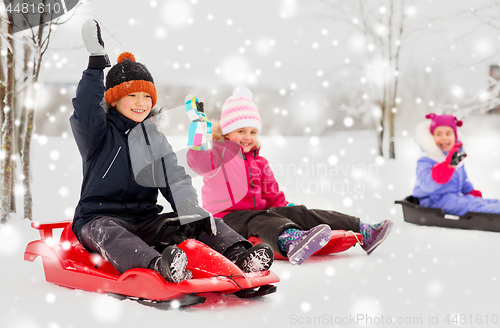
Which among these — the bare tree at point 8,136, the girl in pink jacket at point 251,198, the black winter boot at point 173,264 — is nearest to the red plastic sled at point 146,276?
the black winter boot at point 173,264

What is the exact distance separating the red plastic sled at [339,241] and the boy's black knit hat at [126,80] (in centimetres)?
107

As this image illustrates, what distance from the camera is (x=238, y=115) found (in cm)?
329

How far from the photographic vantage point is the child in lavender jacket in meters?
3.95

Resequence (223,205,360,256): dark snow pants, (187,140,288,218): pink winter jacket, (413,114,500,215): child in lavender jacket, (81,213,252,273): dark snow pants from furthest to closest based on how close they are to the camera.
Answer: (413,114,500,215): child in lavender jacket < (187,140,288,218): pink winter jacket < (223,205,360,256): dark snow pants < (81,213,252,273): dark snow pants

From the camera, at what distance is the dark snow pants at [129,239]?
6.09ft

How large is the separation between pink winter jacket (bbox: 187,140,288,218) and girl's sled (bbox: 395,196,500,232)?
1583 millimetres

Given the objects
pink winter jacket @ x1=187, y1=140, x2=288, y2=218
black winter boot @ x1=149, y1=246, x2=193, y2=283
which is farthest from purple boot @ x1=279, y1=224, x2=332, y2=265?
black winter boot @ x1=149, y1=246, x2=193, y2=283

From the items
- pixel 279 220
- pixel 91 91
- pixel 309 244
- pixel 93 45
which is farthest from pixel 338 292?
pixel 93 45

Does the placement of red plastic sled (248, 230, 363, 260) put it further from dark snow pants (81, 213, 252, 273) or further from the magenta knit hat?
the magenta knit hat

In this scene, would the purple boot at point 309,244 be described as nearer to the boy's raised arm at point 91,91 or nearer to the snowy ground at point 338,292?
the snowy ground at point 338,292

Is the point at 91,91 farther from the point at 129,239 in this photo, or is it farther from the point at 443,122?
the point at 443,122

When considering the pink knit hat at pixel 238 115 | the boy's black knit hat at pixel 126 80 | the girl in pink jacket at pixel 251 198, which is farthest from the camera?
the pink knit hat at pixel 238 115

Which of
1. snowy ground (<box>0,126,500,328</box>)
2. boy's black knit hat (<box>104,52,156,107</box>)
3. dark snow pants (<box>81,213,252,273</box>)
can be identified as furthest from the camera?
boy's black knit hat (<box>104,52,156,107</box>)

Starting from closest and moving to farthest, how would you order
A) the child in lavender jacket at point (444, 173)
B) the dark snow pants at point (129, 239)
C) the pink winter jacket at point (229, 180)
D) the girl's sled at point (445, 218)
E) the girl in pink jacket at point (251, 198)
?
the dark snow pants at point (129, 239) < the girl in pink jacket at point (251, 198) < the pink winter jacket at point (229, 180) < the girl's sled at point (445, 218) < the child in lavender jacket at point (444, 173)
